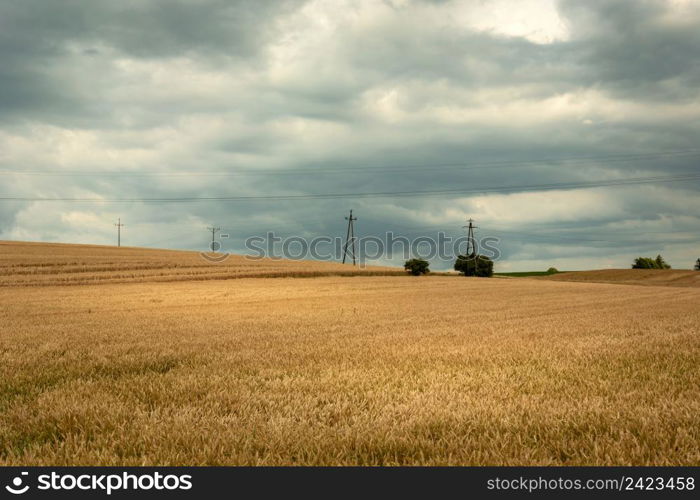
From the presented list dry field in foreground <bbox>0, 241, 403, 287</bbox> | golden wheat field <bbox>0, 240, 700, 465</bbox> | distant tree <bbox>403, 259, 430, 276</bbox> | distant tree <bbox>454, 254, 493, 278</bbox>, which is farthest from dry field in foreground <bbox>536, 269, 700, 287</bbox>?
golden wheat field <bbox>0, 240, 700, 465</bbox>

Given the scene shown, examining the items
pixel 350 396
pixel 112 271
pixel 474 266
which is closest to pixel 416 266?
pixel 474 266

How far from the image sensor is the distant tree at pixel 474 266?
88812 mm

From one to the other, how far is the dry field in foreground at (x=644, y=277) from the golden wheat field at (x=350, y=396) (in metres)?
80.3

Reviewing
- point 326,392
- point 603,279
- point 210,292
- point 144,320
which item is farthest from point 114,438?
point 603,279

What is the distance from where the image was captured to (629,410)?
6898mm

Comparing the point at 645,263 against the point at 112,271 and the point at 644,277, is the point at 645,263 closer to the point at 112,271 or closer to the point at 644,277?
the point at 644,277

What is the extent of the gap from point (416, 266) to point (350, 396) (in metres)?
68.5

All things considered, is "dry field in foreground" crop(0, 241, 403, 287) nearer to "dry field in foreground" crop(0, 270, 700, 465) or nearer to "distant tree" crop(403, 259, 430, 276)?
"distant tree" crop(403, 259, 430, 276)

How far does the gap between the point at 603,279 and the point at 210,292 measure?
275 feet

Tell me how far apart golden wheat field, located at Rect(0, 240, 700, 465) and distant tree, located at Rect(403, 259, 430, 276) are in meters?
58.3

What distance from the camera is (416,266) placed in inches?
2977

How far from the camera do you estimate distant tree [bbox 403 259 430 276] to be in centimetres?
7550

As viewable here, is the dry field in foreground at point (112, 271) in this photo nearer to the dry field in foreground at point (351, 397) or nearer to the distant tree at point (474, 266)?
the distant tree at point (474, 266)
